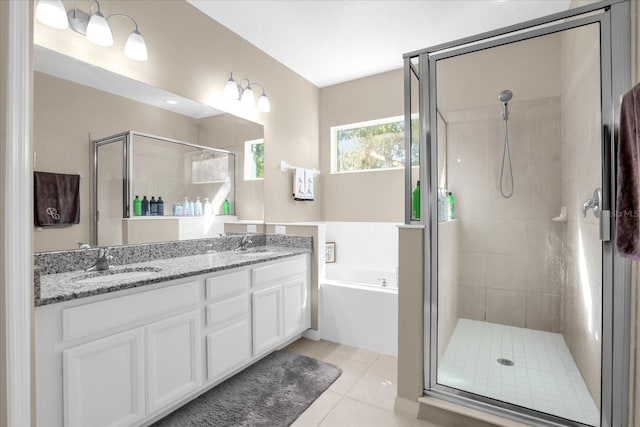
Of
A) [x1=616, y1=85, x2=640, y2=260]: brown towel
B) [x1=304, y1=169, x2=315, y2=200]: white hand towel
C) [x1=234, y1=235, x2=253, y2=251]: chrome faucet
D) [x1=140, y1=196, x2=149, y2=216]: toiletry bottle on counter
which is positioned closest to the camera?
[x1=616, y1=85, x2=640, y2=260]: brown towel

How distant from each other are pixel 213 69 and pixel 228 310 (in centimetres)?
196

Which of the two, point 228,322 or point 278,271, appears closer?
point 228,322

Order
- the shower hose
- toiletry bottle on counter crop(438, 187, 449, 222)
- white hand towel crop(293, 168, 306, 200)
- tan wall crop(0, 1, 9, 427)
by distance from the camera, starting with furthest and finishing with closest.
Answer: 1. white hand towel crop(293, 168, 306, 200)
2. the shower hose
3. toiletry bottle on counter crop(438, 187, 449, 222)
4. tan wall crop(0, 1, 9, 427)

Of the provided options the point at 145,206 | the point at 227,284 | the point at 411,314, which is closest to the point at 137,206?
the point at 145,206

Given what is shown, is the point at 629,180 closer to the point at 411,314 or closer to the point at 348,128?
the point at 411,314

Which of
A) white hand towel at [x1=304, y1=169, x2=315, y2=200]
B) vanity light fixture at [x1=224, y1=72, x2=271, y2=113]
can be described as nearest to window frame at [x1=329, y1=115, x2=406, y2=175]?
white hand towel at [x1=304, y1=169, x2=315, y2=200]

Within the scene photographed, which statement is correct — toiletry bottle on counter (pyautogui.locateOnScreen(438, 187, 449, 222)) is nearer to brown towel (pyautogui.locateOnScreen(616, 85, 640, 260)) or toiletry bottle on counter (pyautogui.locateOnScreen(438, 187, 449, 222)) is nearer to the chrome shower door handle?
the chrome shower door handle

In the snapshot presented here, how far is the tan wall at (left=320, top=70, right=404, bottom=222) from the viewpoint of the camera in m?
3.58

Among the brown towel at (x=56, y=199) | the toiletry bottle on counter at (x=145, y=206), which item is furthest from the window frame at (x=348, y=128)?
the brown towel at (x=56, y=199)

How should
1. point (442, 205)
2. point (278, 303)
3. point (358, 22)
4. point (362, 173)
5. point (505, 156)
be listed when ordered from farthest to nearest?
point (362, 173)
point (358, 22)
point (278, 303)
point (505, 156)
point (442, 205)

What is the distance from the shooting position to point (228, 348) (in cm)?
207

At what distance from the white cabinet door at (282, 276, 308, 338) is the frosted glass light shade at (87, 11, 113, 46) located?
6.62 feet

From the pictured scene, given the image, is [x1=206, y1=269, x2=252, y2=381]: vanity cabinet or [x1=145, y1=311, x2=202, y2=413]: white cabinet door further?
[x1=206, y1=269, x2=252, y2=381]: vanity cabinet

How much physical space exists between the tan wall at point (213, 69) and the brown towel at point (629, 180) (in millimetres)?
2565
